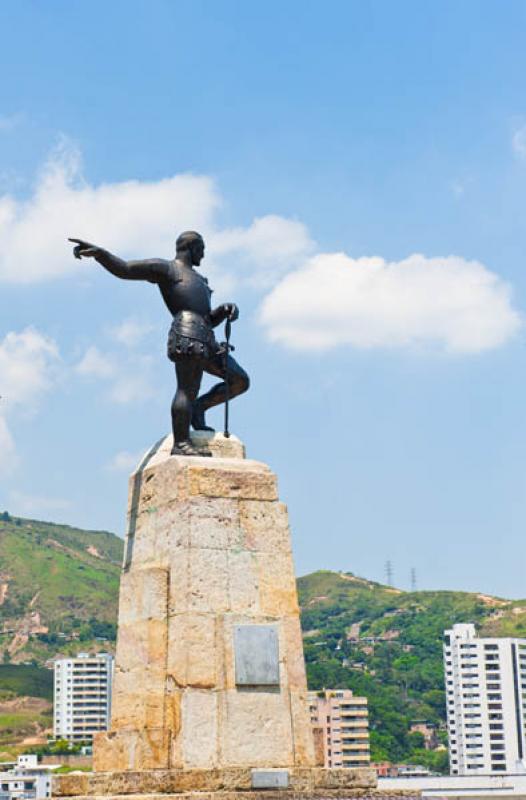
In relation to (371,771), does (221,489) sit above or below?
above

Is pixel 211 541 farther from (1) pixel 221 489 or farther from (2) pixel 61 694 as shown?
(2) pixel 61 694

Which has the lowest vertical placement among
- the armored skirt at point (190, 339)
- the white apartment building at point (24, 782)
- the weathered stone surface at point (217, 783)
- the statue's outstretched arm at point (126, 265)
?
the white apartment building at point (24, 782)

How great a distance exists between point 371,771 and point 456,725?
480 ft

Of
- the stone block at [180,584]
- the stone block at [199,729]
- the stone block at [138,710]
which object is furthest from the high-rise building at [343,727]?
the stone block at [199,729]

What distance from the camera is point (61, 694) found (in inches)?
7466

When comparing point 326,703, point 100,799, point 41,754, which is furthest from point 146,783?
point 41,754

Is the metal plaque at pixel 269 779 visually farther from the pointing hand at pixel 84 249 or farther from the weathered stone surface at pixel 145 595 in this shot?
the pointing hand at pixel 84 249

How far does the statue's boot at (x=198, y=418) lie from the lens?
15922 mm

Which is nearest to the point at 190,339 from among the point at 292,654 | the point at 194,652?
the point at 194,652

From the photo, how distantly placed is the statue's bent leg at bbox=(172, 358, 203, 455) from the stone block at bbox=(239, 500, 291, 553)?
1.10m

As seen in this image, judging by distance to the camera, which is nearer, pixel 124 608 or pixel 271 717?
pixel 271 717

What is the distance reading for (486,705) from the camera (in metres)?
153

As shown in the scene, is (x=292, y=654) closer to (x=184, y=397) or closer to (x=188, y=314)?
(x=184, y=397)

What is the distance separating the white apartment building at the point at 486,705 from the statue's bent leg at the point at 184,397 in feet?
458
